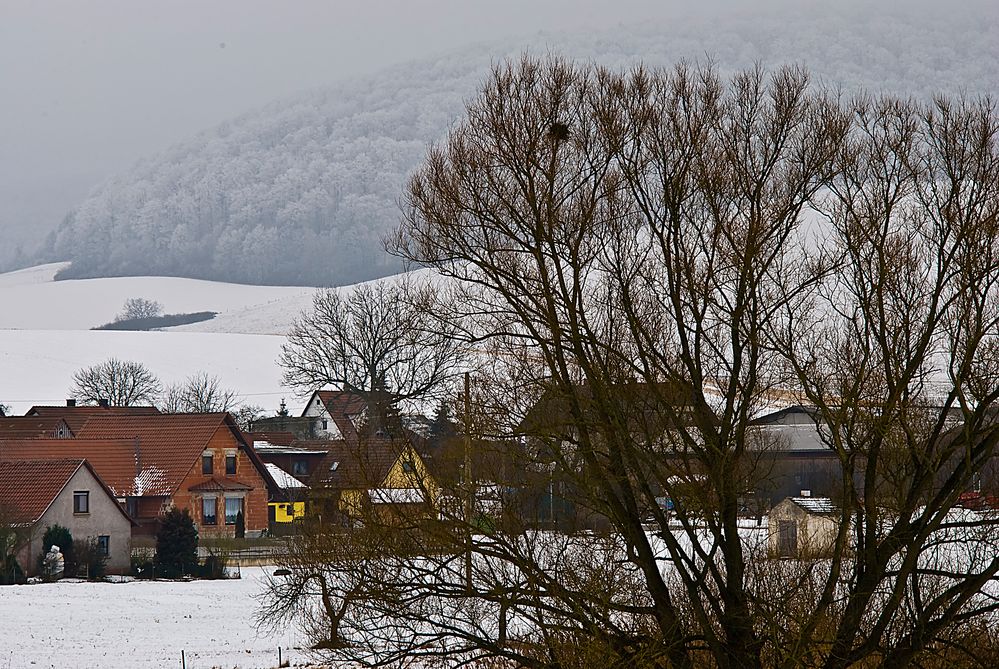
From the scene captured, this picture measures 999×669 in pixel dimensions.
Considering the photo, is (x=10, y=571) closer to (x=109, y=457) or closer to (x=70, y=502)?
(x=70, y=502)

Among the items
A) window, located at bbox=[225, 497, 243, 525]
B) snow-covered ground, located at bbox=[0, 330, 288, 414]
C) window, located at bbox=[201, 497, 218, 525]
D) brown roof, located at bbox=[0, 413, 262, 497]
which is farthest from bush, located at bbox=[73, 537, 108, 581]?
snow-covered ground, located at bbox=[0, 330, 288, 414]

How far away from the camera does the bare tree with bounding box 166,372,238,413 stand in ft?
348

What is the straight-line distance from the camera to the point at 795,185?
16062 mm

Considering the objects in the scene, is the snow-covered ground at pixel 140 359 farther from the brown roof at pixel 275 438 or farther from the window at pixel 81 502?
the window at pixel 81 502

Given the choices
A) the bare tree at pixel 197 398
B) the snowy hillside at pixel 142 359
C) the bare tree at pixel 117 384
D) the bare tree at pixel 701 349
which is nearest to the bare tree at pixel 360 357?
the bare tree at pixel 197 398

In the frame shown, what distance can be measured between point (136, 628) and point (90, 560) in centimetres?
1502

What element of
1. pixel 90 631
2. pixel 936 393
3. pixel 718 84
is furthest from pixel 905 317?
pixel 90 631

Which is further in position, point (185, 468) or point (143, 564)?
point (185, 468)

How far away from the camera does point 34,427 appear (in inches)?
2837

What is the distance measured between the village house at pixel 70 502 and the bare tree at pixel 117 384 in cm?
5331

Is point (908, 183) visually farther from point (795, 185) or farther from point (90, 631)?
point (90, 631)

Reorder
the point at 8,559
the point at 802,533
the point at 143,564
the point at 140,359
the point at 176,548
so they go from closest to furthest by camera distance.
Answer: the point at 802,533 < the point at 8,559 < the point at 176,548 < the point at 143,564 < the point at 140,359

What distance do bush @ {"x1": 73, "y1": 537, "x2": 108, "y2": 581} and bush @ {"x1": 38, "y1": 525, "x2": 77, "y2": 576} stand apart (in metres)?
0.18

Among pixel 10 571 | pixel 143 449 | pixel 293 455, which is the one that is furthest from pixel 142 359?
pixel 10 571
